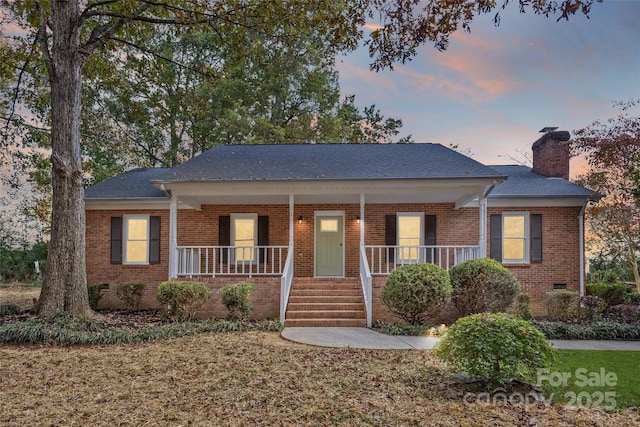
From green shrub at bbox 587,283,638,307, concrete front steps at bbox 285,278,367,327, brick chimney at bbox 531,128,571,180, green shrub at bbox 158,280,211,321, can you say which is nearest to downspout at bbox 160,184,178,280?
green shrub at bbox 158,280,211,321

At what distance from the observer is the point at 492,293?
9.08m

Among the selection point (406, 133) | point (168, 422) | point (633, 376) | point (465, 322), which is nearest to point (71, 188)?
point (168, 422)

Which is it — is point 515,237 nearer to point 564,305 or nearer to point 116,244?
point 564,305

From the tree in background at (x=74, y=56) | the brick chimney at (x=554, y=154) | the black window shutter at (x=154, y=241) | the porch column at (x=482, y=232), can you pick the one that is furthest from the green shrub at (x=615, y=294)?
the black window shutter at (x=154, y=241)

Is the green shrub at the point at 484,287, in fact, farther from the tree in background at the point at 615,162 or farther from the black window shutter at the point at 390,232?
the tree in background at the point at 615,162

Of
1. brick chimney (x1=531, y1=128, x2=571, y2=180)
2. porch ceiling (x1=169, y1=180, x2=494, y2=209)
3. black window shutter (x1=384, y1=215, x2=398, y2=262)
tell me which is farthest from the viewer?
brick chimney (x1=531, y1=128, x2=571, y2=180)

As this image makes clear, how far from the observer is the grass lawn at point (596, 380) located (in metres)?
4.64

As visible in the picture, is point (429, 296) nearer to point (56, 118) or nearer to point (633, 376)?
point (633, 376)

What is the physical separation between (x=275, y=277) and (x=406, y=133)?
16.0 metres

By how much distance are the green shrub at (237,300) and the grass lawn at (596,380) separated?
6353 mm

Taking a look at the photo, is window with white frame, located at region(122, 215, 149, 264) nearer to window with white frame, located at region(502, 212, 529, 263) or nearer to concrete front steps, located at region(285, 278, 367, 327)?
concrete front steps, located at region(285, 278, 367, 327)

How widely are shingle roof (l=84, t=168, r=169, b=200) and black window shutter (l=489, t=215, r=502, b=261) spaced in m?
10.4

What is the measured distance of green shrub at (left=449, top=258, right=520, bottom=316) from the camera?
9.04 metres

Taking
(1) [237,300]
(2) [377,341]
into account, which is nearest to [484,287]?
(2) [377,341]
